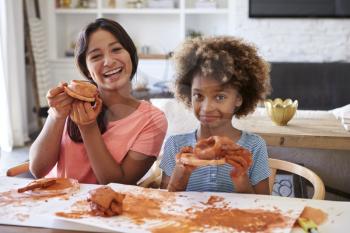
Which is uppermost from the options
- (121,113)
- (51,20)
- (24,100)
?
(51,20)

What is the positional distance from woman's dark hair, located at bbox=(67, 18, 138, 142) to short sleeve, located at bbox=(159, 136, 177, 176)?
148 millimetres

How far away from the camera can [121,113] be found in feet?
3.49

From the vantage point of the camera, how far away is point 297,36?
132 inches

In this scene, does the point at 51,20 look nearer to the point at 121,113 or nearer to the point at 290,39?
the point at 290,39

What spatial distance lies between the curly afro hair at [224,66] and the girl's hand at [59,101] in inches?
8.1

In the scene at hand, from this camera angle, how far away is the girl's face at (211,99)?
871 millimetres

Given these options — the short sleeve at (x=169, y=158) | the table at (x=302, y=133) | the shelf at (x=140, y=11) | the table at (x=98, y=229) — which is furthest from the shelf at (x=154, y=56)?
the table at (x=98, y=229)

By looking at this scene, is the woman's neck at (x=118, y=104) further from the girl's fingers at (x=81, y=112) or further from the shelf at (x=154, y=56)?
the shelf at (x=154, y=56)

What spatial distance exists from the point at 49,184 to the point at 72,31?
258 cm

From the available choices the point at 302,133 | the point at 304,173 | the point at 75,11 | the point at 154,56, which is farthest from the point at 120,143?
the point at 154,56

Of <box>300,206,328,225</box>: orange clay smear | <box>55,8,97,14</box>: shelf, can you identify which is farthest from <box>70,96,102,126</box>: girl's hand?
<box>55,8,97,14</box>: shelf

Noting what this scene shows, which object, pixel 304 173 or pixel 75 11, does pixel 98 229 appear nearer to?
pixel 304 173

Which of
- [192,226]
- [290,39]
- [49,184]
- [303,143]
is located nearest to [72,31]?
[290,39]

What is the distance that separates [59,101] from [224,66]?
0.30m
